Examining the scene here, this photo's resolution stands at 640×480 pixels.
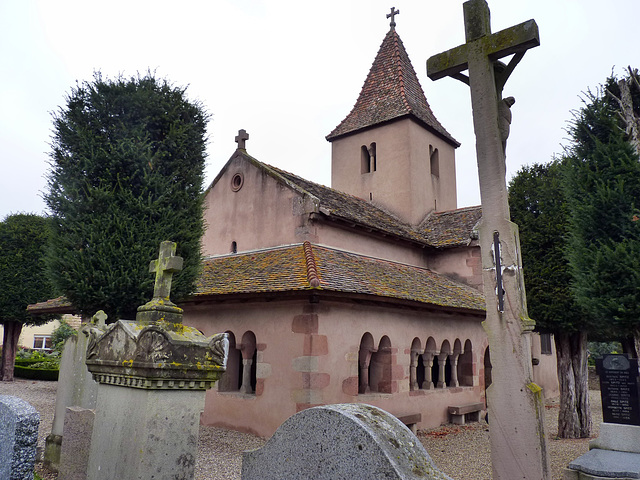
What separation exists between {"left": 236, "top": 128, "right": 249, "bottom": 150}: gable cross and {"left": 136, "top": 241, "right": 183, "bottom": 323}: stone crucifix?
10021 millimetres

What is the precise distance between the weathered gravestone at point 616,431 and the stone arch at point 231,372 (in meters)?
7.77

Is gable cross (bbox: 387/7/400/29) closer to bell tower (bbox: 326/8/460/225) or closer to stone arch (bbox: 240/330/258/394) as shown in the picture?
bell tower (bbox: 326/8/460/225)

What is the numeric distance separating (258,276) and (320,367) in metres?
2.64

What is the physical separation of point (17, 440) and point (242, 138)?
1167 cm

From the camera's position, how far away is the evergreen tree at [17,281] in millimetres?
21438

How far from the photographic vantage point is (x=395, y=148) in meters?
17.8

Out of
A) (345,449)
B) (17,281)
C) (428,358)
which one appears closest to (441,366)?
(428,358)

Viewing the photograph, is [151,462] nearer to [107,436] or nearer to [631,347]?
[107,436]

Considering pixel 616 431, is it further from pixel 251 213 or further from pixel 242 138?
pixel 242 138

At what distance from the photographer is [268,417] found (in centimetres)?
1052

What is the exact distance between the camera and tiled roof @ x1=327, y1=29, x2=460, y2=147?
719 inches

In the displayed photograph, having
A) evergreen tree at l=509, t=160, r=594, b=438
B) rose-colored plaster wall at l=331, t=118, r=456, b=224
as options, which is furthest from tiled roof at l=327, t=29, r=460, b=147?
evergreen tree at l=509, t=160, r=594, b=438

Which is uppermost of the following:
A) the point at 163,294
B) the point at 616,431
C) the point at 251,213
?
the point at 251,213

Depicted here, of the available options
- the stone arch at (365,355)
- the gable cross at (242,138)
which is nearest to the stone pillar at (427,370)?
the stone arch at (365,355)
